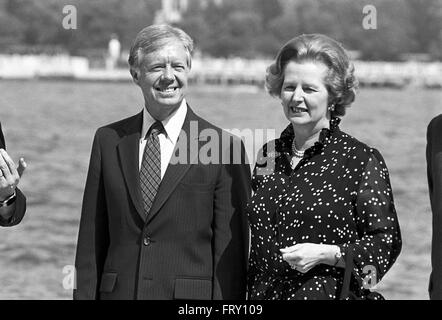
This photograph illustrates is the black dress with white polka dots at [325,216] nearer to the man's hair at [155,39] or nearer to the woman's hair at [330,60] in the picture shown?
the woman's hair at [330,60]

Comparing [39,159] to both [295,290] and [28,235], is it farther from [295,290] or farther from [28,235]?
[295,290]

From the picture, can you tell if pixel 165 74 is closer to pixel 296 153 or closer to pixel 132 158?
pixel 132 158

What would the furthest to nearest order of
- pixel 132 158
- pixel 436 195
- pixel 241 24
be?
pixel 241 24
pixel 132 158
pixel 436 195

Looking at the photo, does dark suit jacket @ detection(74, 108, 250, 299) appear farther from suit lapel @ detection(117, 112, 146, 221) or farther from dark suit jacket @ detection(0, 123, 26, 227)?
dark suit jacket @ detection(0, 123, 26, 227)

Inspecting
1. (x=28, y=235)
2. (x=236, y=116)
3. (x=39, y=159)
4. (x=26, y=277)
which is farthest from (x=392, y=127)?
(x=26, y=277)

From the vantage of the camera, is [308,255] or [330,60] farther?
[330,60]

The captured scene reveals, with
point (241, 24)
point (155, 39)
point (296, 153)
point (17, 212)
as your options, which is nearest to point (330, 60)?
point (296, 153)

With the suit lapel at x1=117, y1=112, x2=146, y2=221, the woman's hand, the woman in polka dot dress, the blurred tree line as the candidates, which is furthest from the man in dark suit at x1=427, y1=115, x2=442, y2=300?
the blurred tree line

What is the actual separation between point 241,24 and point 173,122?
8095 cm

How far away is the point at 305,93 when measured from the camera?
10.7 feet

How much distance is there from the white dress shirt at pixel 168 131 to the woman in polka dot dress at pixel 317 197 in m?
0.30

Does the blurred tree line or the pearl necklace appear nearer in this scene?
the pearl necklace

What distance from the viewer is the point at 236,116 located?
52.8 meters

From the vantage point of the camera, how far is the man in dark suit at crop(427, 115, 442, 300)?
2971 millimetres
